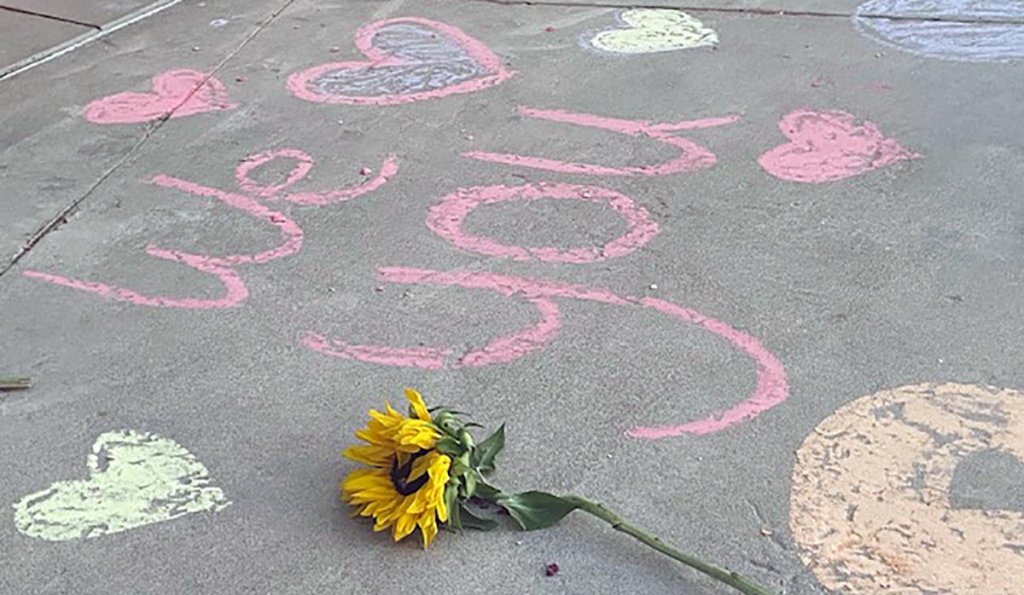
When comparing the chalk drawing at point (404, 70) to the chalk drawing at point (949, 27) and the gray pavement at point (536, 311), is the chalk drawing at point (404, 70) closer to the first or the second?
the gray pavement at point (536, 311)

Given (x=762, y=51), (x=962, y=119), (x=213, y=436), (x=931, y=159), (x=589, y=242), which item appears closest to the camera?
(x=213, y=436)

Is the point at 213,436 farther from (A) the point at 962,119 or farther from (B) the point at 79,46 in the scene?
(B) the point at 79,46

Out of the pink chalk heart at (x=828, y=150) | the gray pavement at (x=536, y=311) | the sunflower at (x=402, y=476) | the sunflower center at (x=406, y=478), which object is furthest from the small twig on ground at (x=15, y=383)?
the pink chalk heart at (x=828, y=150)

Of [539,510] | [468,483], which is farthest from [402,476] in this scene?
[539,510]

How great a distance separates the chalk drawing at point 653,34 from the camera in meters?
4.53

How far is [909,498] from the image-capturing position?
7.11 ft

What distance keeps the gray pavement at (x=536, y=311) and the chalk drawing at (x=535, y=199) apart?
0.8 inches

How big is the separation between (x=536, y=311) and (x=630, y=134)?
1149mm

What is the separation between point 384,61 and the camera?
177 inches

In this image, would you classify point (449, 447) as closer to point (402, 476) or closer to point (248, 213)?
point (402, 476)

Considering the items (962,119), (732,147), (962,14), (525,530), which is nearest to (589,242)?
(732,147)

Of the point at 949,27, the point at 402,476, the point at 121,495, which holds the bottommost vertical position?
the point at 121,495

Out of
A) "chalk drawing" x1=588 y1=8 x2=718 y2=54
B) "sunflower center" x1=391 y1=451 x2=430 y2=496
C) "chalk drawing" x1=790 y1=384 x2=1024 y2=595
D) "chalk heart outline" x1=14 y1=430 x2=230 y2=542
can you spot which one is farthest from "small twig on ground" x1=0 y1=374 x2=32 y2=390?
"chalk drawing" x1=588 y1=8 x2=718 y2=54

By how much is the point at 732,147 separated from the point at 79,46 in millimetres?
Answer: 2873
